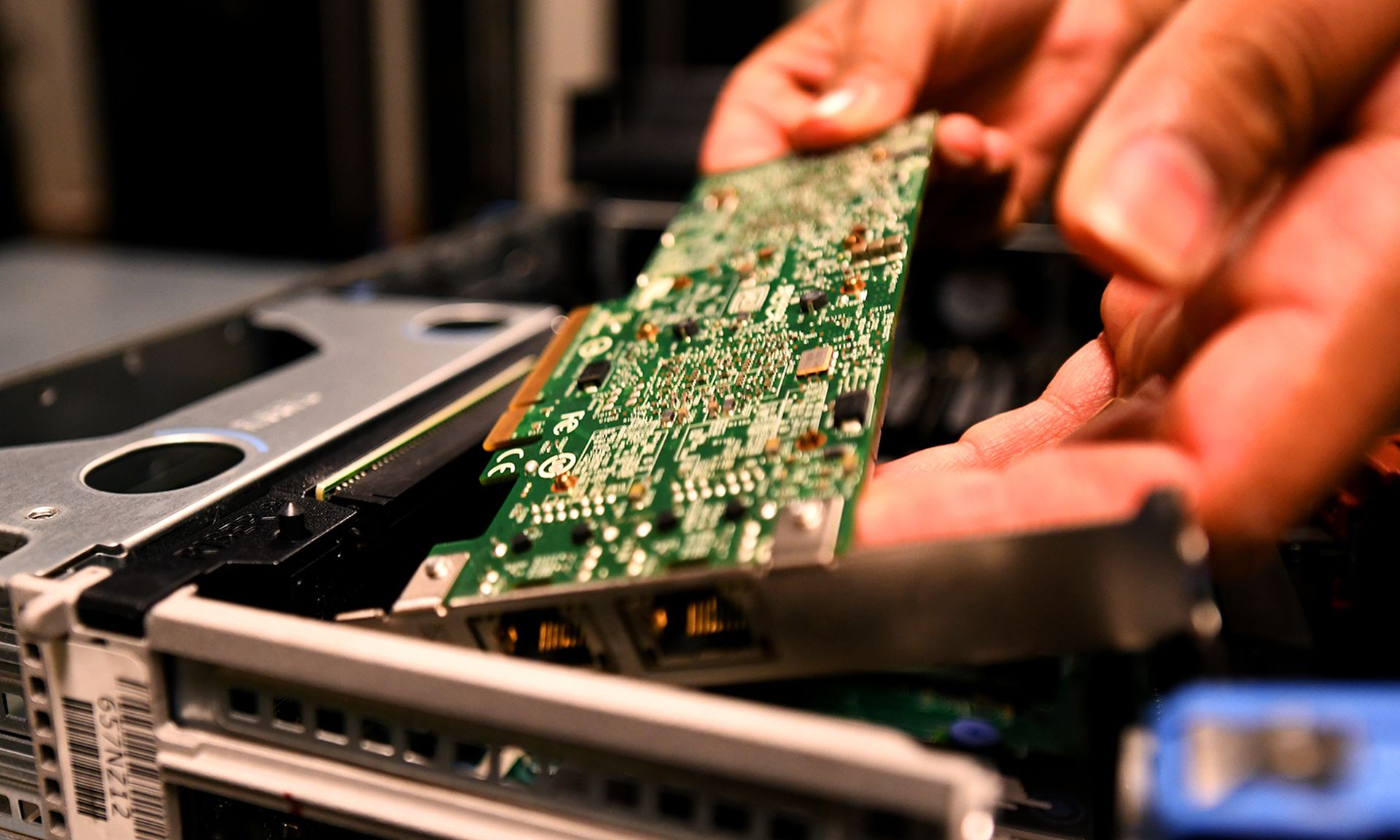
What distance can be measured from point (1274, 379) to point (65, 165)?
11.5 ft

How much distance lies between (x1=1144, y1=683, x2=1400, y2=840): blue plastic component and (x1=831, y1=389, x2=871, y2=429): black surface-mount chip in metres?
0.26

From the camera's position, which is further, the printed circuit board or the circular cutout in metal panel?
the circular cutout in metal panel

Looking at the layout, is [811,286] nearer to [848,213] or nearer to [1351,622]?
[848,213]

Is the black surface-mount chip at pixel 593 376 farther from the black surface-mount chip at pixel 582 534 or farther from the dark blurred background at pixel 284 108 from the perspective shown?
the dark blurred background at pixel 284 108

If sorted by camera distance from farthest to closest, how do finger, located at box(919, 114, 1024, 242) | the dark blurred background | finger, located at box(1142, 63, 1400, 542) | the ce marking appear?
the dark blurred background < finger, located at box(919, 114, 1024, 242) < the ce marking < finger, located at box(1142, 63, 1400, 542)

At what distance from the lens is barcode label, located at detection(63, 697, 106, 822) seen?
623 mm

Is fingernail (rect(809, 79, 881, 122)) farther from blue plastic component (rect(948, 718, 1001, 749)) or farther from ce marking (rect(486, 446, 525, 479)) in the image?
blue plastic component (rect(948, 718, 1001, 749))

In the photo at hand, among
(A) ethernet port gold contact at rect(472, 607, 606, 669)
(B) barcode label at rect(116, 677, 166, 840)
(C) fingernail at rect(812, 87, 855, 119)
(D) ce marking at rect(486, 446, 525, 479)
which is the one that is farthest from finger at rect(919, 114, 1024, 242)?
(B) barcode label at rect(116, 677, 166, 840)

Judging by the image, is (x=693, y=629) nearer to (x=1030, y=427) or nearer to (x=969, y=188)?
(x=1030, y=427)

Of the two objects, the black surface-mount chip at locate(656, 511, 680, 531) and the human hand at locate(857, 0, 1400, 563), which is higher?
the human hand at locate(857, 0, 1400, 563)

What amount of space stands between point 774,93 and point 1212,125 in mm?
833

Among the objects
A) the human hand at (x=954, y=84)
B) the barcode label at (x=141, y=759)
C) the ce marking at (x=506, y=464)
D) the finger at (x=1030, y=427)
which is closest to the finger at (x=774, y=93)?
the human hand at (x=954, y=84)

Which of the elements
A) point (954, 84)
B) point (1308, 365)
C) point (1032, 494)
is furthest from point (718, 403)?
point (954, 84)

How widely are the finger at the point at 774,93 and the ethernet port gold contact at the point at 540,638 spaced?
0.72 m
